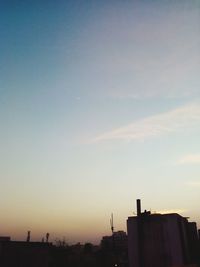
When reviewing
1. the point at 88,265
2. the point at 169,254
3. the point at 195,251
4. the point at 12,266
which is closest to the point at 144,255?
the point at 169,254

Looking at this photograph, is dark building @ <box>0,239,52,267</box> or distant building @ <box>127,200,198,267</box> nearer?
dark building @ <box>0,239,52,267</box>

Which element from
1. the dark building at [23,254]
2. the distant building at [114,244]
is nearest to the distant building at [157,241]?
→ the dark building at [23,254]

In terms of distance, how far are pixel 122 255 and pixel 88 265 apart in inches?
528

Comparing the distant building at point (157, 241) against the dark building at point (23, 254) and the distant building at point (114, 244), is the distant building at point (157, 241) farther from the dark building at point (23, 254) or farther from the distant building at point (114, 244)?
the distant building at point (114, 244)

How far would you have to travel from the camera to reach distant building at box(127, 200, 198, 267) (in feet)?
92.0

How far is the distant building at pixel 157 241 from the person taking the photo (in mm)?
28031

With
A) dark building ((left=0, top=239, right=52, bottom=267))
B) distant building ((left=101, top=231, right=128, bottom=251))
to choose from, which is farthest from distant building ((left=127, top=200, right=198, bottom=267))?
distant building ((left=101, top=231, right=128, bottom=251))

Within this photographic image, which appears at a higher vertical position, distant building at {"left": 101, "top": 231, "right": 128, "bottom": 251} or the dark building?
distant building at {"left": 101, "top": 231, "right": 128, "bottom": 251}

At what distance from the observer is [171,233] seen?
28.4 meters

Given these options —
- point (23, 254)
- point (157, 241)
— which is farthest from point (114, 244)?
point (23, 254)

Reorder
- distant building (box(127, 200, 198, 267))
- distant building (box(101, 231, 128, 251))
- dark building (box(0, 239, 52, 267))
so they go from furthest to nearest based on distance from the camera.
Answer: distant building (box(101, 231, 128, 251)) < distant building (box(127, 200, 198, 267)) < dark building (box(0, 239, 52, 267))

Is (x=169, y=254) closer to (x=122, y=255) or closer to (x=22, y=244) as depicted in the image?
(x=22, y=244)

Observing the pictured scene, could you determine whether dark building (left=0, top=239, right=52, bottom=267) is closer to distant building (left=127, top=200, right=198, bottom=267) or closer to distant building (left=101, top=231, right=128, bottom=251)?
distant building (left=127, top=200, right=198, bottom=267)

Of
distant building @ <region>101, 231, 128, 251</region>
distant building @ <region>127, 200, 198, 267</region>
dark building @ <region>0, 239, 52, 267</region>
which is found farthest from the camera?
distant building @ <region>101, 231, 128, 251</region>
